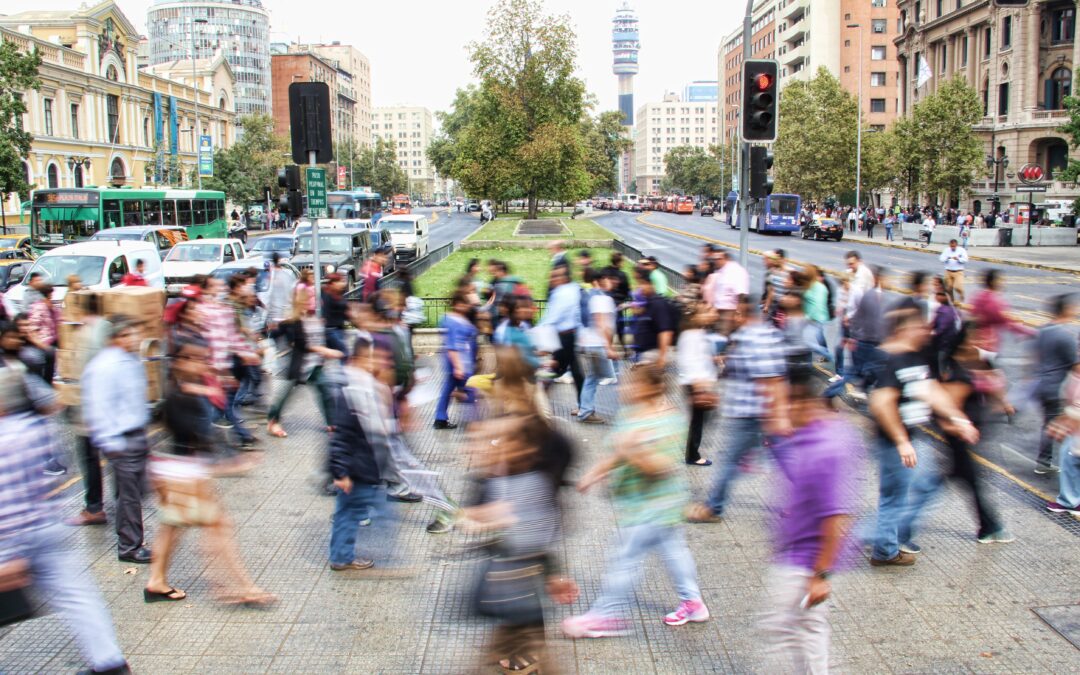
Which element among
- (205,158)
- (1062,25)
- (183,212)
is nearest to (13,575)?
(183,212)

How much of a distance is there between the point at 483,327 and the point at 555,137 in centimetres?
4072

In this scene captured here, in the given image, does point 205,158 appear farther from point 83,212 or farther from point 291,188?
point 291,188

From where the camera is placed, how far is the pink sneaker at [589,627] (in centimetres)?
554

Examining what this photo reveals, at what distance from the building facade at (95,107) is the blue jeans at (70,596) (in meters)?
50.7

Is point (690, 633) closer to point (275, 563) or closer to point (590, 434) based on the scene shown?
point (275, 563)

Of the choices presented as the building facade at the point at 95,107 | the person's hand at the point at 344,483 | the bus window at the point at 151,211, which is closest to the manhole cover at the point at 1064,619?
the person's hand at the point at 344,483

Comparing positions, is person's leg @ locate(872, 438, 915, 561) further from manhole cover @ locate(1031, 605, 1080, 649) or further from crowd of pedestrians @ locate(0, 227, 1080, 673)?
manhole cover @ locate(1031, 605, 1080, 649)

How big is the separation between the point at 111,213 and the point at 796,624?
3168 cm

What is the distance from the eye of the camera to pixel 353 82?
16575 cm

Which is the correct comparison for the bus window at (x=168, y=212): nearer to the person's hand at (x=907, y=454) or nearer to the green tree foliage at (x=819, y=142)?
the person's hand at (x=907, y=454)

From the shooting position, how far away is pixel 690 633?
18.4ft

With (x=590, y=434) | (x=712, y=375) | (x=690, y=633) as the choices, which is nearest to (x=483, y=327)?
(x=590, y=434)

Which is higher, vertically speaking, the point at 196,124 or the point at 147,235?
the point at 196,124

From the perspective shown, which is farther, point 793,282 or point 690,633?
point 793,282
